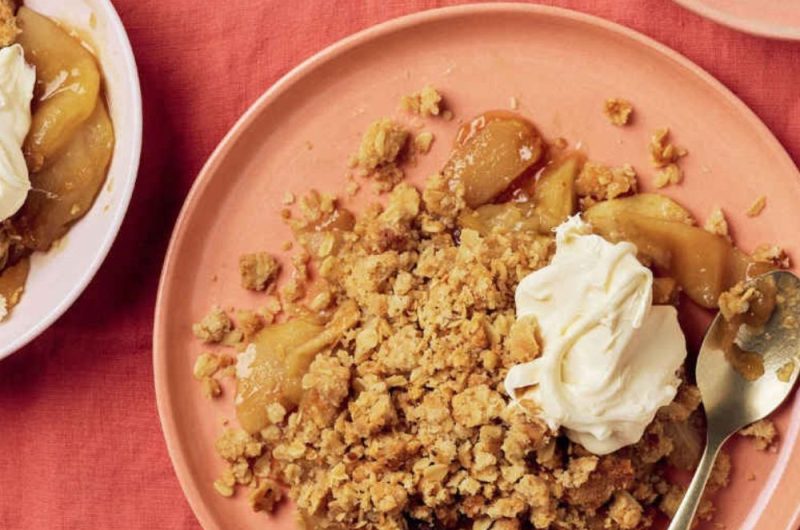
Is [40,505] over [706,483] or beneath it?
beneath

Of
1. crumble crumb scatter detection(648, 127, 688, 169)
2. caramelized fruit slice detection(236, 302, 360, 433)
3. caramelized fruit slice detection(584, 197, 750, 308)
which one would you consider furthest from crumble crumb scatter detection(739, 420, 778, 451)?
caramelized fruit slice detection(236, 302, 360, 433)

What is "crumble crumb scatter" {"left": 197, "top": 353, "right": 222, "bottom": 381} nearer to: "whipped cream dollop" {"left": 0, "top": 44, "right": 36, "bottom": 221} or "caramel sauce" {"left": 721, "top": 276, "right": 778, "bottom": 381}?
"whipped cream dollop" {"left": 0, "top": 44, "right": 36, "bottom": 221}

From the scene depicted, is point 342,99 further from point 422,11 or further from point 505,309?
point 505,309

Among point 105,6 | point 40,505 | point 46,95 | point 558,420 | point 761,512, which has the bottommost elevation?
point 40,505

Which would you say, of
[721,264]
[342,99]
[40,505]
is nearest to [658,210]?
[721,264]

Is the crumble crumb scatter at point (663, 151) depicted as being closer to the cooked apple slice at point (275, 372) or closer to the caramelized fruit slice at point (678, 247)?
the caramelized fruit slice at point (678, 247)

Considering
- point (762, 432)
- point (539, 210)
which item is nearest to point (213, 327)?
point (539, 210)

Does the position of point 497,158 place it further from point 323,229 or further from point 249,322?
point 249,322
